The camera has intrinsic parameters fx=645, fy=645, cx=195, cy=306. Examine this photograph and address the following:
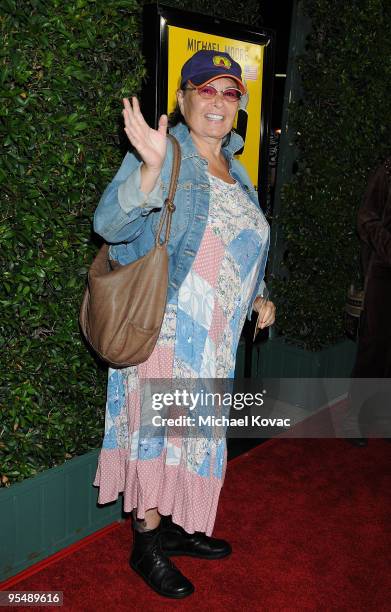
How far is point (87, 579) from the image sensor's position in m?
2.64

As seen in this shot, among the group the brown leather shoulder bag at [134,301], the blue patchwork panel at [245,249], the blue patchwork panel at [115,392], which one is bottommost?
the blue patchwork panel at [115,392]

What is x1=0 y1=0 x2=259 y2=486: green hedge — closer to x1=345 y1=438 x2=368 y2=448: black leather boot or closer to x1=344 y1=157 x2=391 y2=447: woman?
x1=344 y1=157 x2=391 y2=447: woman

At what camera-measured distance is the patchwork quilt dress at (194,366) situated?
2.28m

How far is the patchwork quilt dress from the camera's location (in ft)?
7.49

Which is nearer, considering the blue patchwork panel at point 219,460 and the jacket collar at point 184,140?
the jacket collar at point 184,140

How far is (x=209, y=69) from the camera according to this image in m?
2.18

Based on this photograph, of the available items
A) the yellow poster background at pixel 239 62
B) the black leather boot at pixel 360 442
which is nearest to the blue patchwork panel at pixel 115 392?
the yellow poster background at pixel 239 62

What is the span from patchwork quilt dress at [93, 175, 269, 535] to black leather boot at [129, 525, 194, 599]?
17 centimetres

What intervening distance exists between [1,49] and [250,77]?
1.64 m

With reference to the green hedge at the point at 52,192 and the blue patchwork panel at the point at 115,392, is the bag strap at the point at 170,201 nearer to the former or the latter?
the green hedge at the point at 52,192

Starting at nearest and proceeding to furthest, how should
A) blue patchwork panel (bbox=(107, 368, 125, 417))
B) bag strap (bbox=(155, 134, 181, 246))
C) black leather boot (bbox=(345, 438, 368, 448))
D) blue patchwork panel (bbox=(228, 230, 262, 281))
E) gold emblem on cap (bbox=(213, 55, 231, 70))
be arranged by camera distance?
bag strap (bbox=(155, 134, 181, 246)) < gold emblem on cap (bbox=(213, 55, 231, 70)) < blue patchwork panel (bbox=(228, 230, 262, 281)) < blue patchwork panel (bbox=(107, 368, 125, 417)) < black leather boot (bbox=(345, 438, 368, 448))

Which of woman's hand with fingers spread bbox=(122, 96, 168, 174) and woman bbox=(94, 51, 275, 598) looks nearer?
woman's hand with fingers spread bbox=(122, 96, 168, 174)

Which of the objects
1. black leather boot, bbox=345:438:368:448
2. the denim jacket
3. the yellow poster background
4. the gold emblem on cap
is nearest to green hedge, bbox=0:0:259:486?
the yellow poster background

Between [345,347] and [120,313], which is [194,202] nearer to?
[120,313]
